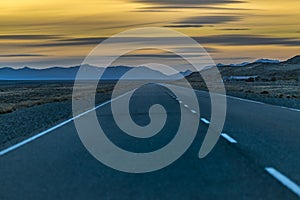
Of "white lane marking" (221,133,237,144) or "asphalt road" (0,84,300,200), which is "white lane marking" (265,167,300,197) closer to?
"asphalt road" (0,84,300,200)

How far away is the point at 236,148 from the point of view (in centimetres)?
1173

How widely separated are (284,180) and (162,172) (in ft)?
6.35

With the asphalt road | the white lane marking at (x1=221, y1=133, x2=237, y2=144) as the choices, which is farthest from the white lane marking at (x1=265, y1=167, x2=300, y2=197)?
the white lane marking at (x1=221, y1=133, x2=237, y2=144)

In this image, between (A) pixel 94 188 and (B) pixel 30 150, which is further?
(B) pixel 30 150

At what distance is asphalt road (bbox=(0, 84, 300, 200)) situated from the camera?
7.41 meters

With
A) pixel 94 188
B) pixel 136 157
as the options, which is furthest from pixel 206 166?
pixel 94 188

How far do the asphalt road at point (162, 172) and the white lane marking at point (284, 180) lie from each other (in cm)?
1

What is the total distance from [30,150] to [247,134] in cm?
550

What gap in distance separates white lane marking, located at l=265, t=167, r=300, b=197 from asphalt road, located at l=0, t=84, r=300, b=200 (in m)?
0.01

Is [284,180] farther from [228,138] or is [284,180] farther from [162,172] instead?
[228,138]

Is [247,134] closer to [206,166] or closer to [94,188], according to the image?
[206,166]

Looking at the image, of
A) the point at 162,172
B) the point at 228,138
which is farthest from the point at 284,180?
the point at 228,138

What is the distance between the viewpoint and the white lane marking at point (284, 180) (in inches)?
296

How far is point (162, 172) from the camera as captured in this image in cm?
905
